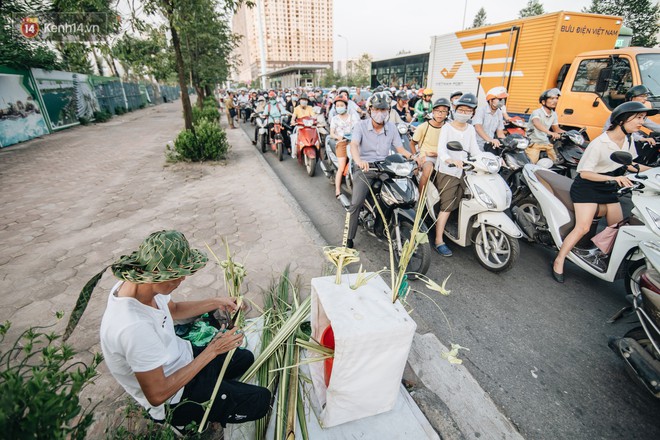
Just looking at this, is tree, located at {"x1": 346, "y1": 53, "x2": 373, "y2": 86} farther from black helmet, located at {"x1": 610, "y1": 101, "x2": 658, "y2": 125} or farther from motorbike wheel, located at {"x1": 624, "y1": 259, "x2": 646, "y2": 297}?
motorbike wheel, located at {"x1": 624, "y1": 259, "x2": 646, "y2": 297}

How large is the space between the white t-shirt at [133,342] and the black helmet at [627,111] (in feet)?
13.2

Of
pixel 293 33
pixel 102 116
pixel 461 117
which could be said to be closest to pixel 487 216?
pixel 461 117

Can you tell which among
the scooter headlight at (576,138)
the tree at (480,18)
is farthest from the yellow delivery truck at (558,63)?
the tree at (480,18)

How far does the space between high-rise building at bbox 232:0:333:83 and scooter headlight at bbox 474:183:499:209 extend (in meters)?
94.6

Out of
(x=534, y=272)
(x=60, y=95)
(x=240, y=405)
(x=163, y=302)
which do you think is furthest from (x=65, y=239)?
(x=60, y=95)

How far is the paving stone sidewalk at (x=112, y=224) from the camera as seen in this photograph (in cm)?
314

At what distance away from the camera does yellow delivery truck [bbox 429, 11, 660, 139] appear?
21.0 feet

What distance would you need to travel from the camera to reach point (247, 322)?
2.60m

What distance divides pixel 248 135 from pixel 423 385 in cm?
1276

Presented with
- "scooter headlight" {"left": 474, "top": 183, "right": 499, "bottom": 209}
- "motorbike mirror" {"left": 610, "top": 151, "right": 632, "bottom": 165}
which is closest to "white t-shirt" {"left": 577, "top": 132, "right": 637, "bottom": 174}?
"motorbike mirror" {"left": 610, "top": 151, "right": 632, "bottom": 165}

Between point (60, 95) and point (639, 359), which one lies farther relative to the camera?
point (60, 95)

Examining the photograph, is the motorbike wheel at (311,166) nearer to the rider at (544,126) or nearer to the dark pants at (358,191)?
the dark pants at (358,191)

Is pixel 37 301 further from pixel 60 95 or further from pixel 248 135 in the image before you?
pixel 60 95

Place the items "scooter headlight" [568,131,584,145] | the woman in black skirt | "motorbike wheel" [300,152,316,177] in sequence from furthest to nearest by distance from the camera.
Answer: "motorbike wheel" [300,152,316,177]
"scooter headlight" [568,131,584,145]
the woman in black skirt
